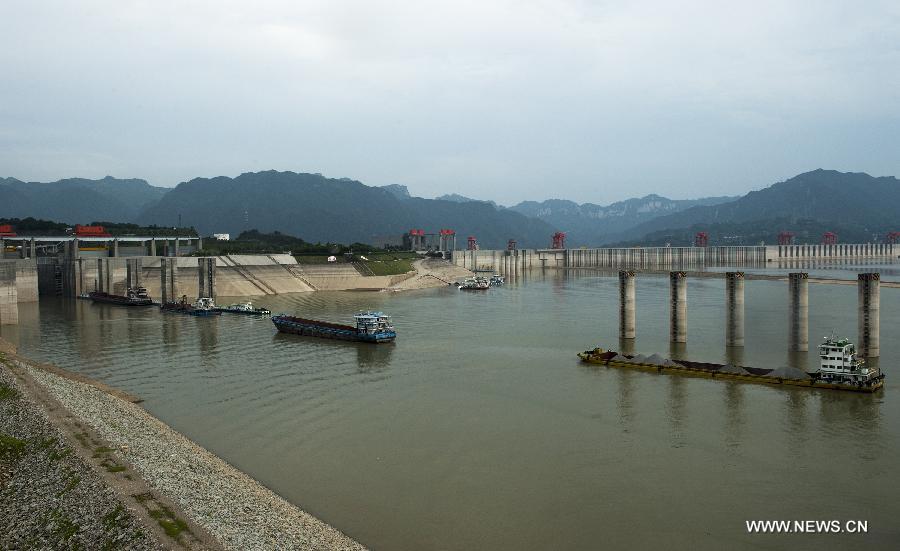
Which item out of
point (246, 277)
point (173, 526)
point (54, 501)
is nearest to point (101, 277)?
point (246, 277)

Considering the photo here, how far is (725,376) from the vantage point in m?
38.8

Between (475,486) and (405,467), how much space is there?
3165 millimetres

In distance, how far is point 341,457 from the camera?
26469mm

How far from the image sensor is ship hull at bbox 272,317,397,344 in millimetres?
54969

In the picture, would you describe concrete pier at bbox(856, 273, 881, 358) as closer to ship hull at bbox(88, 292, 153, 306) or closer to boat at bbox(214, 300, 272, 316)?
boat at bbox(214, 300, 272, 316)

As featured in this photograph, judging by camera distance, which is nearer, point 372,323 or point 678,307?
point 678,307

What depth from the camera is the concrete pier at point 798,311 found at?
150 feet

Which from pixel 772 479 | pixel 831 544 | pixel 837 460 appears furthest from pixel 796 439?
pixel 831 544

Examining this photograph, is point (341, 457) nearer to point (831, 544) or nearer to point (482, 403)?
point (482, 403)

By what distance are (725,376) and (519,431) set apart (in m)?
15.4

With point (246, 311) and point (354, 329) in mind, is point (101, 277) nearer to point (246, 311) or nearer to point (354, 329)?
point (246, 311)

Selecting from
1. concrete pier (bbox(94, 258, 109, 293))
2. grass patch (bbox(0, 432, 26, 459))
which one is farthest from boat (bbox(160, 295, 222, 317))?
grass patch (bbox(0, 432, 26, 459))

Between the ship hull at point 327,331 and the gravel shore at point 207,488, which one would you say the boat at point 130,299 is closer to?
the ship hull at point 327,331

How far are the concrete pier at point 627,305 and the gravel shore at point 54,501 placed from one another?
4037cm
